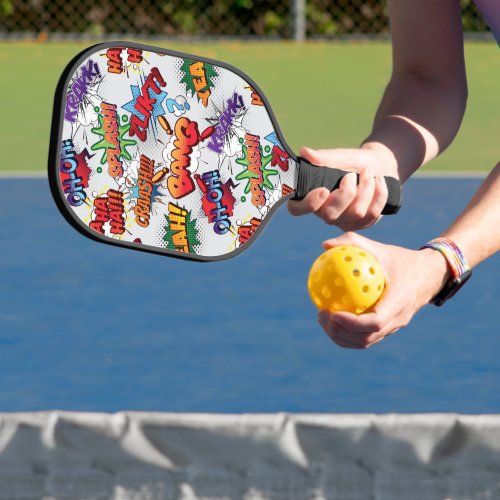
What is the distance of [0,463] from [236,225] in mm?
581

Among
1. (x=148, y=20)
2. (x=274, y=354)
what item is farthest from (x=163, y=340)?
(x=148, y=20)

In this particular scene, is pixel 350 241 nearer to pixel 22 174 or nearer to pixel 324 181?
pixel 324 181

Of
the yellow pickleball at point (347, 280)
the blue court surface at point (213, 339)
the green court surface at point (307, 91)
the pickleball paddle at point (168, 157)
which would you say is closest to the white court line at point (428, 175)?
the green court surface at point (307, 91)

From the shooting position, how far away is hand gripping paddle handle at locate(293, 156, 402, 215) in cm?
241

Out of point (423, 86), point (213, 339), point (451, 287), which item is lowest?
point (213, 339)

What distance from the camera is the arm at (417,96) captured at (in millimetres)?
2514

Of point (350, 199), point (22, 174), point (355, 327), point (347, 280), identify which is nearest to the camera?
point (355, 327)

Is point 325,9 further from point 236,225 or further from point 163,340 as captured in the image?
point 236,225

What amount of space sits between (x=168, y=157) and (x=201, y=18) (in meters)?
11.0

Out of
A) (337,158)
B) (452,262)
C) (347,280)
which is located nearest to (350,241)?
(347,280)

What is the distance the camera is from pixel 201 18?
13188 millimetres

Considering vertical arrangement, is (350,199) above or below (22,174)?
above

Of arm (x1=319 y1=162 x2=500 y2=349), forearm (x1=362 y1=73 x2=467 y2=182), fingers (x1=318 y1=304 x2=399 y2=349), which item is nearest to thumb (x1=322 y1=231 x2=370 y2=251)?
arm (x1=319 y1=162 x2=500 y2=349)

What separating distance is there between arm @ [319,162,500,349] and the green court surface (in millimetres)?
5193
